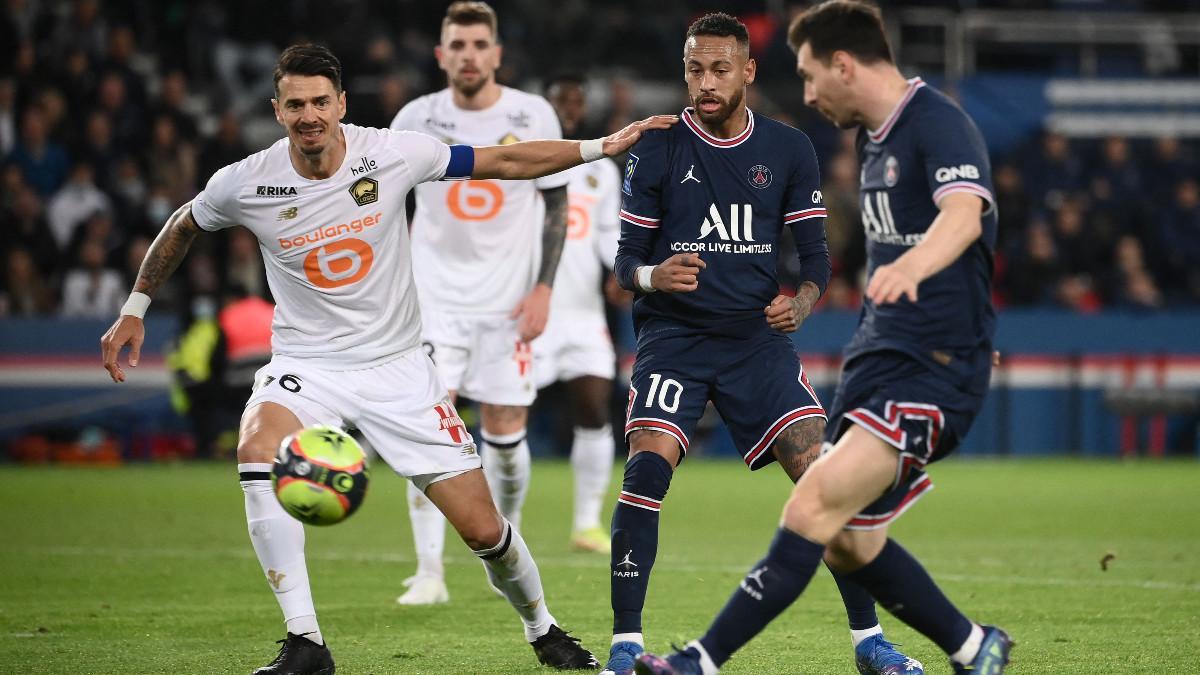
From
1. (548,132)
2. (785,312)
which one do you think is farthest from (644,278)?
(548,132)

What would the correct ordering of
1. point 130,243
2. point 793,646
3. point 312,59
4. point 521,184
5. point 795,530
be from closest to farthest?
1. point 795,530
2. point 312,59
3. point 793,646
4. point 521,184
5. point 130,243

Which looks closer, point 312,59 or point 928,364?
point 928,364

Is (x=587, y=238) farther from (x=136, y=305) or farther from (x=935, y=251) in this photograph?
(x=935, y=251)

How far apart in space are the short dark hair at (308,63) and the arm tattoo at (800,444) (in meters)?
2.26

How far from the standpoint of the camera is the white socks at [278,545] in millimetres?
6246

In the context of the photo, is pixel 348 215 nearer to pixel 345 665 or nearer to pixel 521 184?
pixel 345 665

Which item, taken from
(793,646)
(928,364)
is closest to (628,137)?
(928,364)

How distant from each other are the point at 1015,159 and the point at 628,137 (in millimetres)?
17008

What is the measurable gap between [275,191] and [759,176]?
1.92 meters

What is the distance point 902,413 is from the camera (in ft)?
17.4

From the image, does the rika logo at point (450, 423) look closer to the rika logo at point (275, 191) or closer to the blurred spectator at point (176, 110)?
the rika logo at point (275, 191)

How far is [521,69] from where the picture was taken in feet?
69.4

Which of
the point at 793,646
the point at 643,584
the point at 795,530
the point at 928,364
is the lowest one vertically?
the point at 793,646

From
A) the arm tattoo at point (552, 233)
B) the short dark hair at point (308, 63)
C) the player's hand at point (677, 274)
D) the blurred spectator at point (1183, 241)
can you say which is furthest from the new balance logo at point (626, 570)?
the blurred spectator at point (1183, 241)
